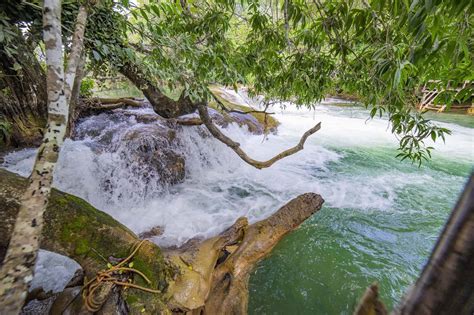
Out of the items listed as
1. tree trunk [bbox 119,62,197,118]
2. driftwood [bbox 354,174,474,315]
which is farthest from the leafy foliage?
driftwood [bbox 354,174,474,315]

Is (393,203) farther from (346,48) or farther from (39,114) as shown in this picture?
(39,114)

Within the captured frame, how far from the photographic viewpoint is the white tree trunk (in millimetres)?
943

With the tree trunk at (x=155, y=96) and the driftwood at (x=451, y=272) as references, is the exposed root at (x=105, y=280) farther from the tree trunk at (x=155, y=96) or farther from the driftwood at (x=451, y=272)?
the tree trunk at (x=155, y=96)

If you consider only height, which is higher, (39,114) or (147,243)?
(39,114)

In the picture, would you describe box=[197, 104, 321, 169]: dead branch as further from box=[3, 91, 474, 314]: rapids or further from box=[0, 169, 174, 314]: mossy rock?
box=[0, 169, 174, 314]: mossy rock

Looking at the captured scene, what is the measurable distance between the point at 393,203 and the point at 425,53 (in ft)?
15.4

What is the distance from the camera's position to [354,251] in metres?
3.60

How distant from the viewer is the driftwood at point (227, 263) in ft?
6.44

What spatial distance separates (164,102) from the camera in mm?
4027

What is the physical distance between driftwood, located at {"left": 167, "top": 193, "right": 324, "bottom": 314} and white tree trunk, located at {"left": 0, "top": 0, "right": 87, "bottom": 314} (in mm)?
1101

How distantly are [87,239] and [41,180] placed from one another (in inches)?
35.3

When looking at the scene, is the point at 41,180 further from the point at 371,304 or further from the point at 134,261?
the point at 371,304

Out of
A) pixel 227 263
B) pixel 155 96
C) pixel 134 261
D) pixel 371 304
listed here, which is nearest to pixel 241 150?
pixel 227 263

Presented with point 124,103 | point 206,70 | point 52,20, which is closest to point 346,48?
point 206,70
